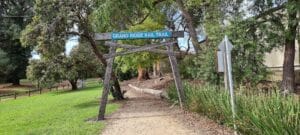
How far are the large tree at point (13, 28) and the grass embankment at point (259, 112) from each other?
161 feet

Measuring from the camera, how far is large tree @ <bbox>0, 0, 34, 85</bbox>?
5803cm

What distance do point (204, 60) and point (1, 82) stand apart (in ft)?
163

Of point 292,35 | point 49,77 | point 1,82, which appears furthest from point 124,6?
point 1,82

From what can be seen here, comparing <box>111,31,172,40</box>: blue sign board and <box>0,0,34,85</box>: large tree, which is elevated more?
<box>0,0,34,85</box>: large tree

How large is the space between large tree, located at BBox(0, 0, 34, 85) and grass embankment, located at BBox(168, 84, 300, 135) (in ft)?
161

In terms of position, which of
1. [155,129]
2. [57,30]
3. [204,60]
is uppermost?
[57,30]

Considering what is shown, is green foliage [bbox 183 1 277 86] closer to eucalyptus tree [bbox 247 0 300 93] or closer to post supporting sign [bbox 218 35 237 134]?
eucalyptus tree [bbox 247 0 300 93]

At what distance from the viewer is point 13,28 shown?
186 feet

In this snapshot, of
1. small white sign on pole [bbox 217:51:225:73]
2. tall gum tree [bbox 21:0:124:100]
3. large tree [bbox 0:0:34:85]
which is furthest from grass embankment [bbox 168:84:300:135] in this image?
large tree [bbox 0:0:34:85]

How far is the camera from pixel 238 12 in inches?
850

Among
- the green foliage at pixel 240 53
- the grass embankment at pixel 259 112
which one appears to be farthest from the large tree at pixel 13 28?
the grass embankment at pixel 259 112

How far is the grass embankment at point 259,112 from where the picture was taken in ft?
24.4

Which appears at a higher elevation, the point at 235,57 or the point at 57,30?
the point at 57,30

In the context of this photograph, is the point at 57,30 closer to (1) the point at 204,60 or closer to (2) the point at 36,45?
(2) the point at 36,45
